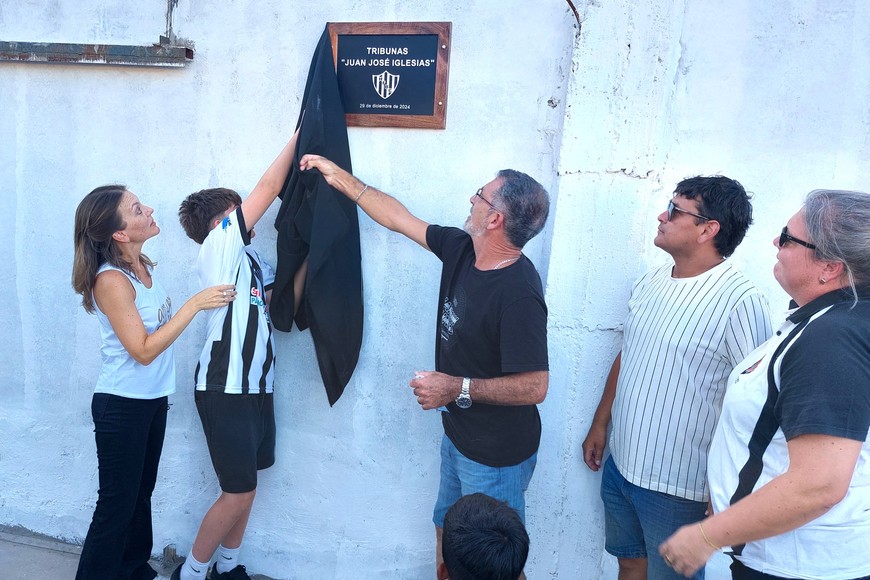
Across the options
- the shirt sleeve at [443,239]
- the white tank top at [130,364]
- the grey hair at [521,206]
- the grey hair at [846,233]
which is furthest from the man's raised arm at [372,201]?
the grey hair at [846,233]

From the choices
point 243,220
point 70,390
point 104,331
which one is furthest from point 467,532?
point 70,390

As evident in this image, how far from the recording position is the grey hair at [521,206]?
232cm

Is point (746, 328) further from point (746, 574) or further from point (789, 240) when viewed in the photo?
point (746, 574)

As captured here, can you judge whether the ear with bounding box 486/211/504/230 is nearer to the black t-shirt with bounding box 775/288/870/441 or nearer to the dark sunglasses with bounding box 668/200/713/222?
the dark sunglasses with bounding box 668/200/713/222

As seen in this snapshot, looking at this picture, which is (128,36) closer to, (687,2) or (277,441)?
(277,441)

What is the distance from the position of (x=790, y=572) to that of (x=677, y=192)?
4.21 feet

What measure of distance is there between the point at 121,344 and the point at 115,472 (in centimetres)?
53

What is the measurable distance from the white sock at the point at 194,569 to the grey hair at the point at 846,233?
2.73 m

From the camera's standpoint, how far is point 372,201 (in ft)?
8.89

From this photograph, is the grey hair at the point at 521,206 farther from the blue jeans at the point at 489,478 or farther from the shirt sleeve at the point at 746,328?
the blue jeans at the point at 489,478

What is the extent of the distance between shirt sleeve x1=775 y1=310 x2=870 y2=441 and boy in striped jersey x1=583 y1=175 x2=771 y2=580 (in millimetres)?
515

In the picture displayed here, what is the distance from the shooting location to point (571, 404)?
8.91 feet

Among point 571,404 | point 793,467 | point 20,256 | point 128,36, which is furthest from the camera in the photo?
point 20,256

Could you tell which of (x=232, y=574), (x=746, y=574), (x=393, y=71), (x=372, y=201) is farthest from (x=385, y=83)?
(x=232, y=574)
